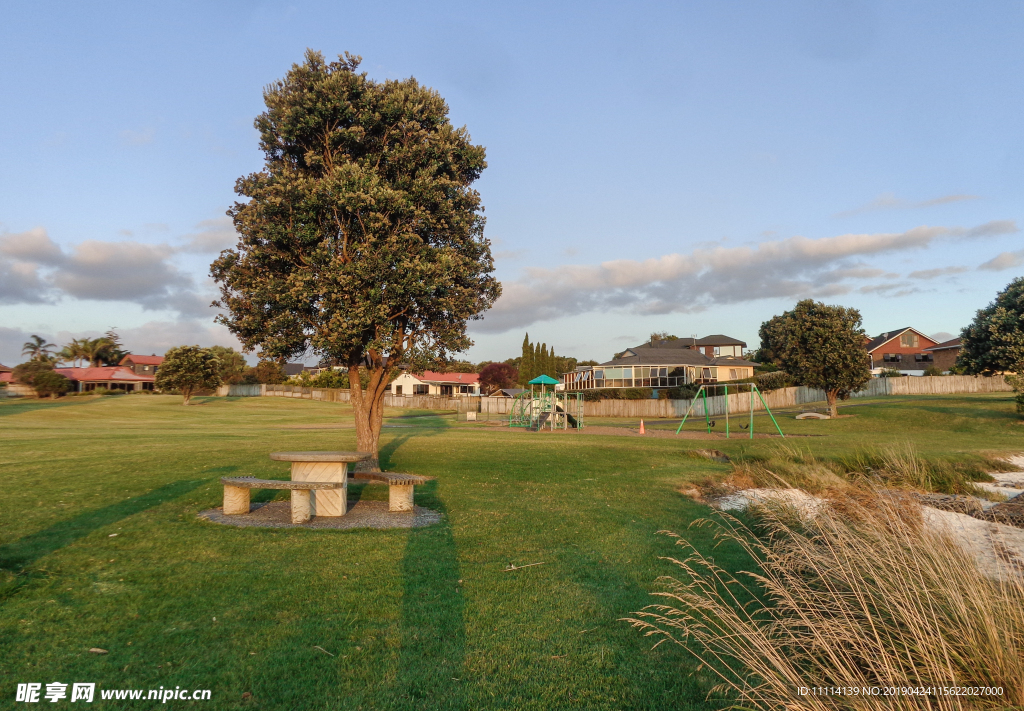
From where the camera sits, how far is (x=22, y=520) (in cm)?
891

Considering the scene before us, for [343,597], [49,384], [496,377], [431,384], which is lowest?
[343,597]

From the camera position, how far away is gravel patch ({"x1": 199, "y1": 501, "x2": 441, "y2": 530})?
9422mm

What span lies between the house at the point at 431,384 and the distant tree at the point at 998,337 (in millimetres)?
69315

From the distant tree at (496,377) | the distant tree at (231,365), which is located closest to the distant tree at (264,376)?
the distant tree at (231,365)

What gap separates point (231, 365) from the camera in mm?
92562

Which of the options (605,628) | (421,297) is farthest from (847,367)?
(605,628)

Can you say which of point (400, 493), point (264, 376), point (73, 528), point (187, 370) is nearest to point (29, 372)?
point (187, 370)

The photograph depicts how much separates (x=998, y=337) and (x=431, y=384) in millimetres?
74541

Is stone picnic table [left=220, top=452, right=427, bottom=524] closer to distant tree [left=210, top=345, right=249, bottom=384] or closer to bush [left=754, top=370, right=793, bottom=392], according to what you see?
bush [left=754, top=370, right=793, bottom=392]

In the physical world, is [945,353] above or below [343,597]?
above

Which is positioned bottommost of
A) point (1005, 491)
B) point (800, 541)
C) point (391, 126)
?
point (1005, 491)

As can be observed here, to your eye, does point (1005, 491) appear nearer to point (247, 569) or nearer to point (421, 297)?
point (421, 297)

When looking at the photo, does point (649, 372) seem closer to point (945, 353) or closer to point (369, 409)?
point (945, 353)

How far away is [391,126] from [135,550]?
38.3ft
